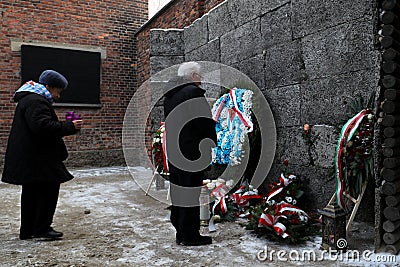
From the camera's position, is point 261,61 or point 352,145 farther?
point 261,61

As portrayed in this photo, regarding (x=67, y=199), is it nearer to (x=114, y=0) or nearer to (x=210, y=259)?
(x=210, y=259)

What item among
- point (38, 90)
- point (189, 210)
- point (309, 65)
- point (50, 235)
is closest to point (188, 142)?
point (189, 210)

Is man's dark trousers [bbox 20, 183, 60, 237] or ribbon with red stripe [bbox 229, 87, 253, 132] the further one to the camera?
ribbon with red stripe [bbox 229, 87, 253, 132]

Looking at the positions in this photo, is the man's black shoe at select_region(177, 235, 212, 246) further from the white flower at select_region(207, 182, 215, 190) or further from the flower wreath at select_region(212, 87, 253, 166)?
the flower wreath at select_region(212, 87, 253, 166)

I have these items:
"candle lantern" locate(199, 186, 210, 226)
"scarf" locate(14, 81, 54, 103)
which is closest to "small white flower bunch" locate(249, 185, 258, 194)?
"candle lantern" locate(199, 186, 210, 226)

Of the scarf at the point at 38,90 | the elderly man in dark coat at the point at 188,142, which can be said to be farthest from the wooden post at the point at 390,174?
the scarf at the point at 38,90

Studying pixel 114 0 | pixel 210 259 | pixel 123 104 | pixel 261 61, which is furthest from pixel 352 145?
pixel 114 0

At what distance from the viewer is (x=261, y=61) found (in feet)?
16.0

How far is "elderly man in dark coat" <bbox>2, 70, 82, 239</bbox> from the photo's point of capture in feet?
10.8

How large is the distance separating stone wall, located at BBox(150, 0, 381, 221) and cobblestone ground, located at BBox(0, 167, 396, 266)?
0.91 meters

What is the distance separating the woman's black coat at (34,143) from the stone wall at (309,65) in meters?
2.42

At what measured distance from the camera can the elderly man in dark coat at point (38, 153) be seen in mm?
3307

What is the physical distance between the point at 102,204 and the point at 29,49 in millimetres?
5079

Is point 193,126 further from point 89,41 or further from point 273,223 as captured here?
point 89,41
